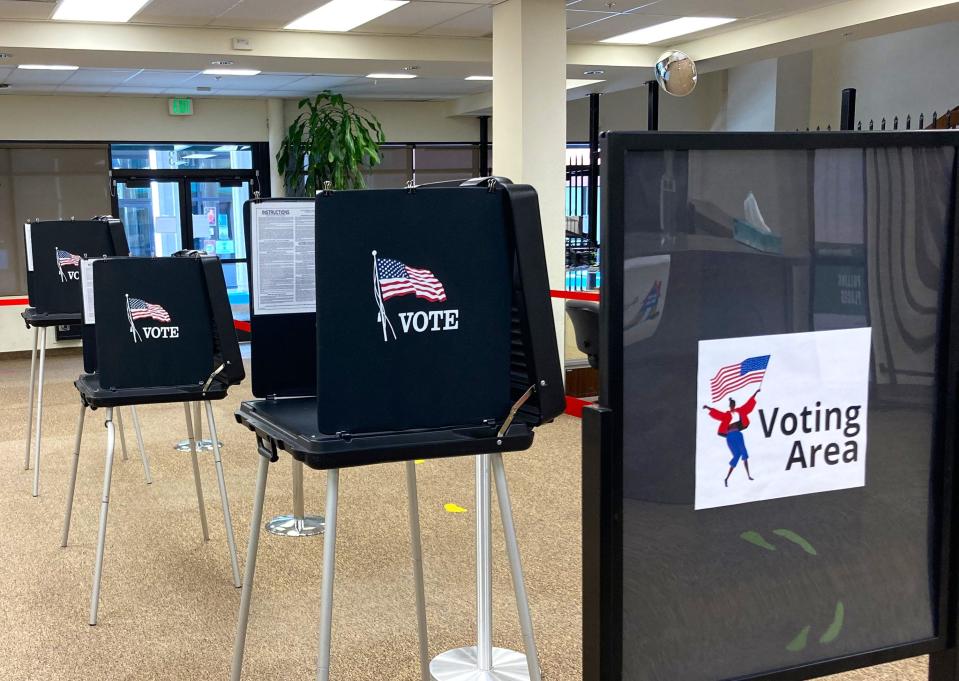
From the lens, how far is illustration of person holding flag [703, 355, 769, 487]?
113 centimetres

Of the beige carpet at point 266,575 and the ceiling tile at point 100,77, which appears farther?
the ceiling tile at point 100,77

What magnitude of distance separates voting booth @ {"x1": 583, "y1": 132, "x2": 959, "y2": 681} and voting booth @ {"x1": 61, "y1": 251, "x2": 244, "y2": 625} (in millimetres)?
2057

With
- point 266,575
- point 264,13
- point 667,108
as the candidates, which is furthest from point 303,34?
point 667,108

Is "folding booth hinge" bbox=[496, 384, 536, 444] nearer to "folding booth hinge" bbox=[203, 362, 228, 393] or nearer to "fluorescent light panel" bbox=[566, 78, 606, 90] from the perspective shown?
"folding booth hinge" bbox=[203, 362, 228, 393]

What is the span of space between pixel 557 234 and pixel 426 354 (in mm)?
4838

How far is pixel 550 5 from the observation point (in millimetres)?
6109

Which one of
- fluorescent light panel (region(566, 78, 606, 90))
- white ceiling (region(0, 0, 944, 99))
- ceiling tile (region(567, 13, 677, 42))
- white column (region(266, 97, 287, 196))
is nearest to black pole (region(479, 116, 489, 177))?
white column (region(266, 97, 287, 196))

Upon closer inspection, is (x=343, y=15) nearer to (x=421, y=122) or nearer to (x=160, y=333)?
(x=160, y=333)

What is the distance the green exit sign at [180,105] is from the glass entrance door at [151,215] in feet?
2.63

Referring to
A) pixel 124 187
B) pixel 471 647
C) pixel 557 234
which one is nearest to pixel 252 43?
pixel 557 234

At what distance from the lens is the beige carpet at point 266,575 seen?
268cm

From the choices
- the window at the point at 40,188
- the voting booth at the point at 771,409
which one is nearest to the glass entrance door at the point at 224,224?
the window at the point at 40,188

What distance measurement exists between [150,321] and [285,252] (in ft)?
2.05

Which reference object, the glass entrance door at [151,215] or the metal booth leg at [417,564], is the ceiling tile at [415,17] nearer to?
the glass entrance door at [151,215]
